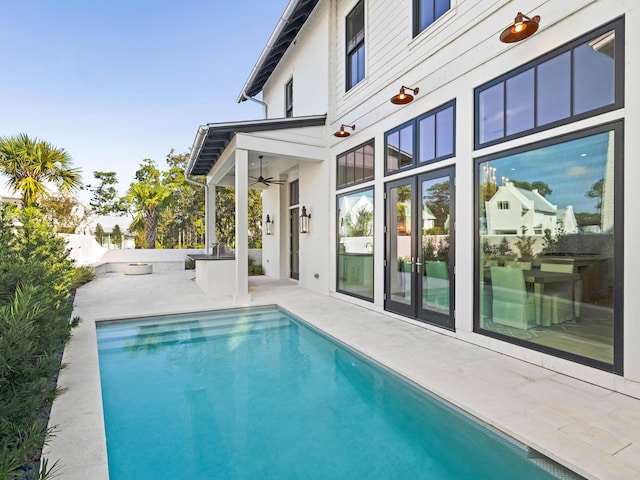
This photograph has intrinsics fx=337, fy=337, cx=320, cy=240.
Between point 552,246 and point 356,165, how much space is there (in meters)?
4.38

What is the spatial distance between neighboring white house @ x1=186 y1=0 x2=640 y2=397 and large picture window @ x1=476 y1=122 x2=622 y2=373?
0.01 meters

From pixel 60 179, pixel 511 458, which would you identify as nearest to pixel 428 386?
pixel 511 458

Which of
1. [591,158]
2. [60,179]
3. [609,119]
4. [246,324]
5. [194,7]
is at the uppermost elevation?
[194,7]

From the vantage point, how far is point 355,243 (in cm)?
737

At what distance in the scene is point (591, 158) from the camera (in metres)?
3.31

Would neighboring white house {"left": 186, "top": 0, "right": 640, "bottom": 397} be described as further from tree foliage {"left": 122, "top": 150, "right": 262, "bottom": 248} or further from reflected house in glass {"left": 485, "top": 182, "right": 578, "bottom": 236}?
tree foliage {"left": 122, "top": 150, "right": 262, "bottom": 248}

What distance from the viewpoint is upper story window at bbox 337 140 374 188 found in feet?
22.4

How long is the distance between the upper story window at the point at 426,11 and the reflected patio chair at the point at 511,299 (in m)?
3.95

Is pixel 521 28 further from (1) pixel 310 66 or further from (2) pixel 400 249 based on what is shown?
(1) pixel 310 66

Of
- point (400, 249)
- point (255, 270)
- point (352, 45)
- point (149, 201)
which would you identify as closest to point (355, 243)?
point (400, 249)

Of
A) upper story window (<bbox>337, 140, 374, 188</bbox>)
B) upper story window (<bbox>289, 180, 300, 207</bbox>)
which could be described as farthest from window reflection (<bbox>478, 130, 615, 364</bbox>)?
upper story window (<bbox>289, 180, 300, 207</bbox>)

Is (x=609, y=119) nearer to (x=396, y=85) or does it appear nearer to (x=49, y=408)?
(x=396, y=85)

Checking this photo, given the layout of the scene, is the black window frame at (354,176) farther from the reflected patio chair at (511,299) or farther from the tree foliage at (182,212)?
the tree foliage at (182,212)

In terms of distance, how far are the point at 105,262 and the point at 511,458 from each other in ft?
51.7
